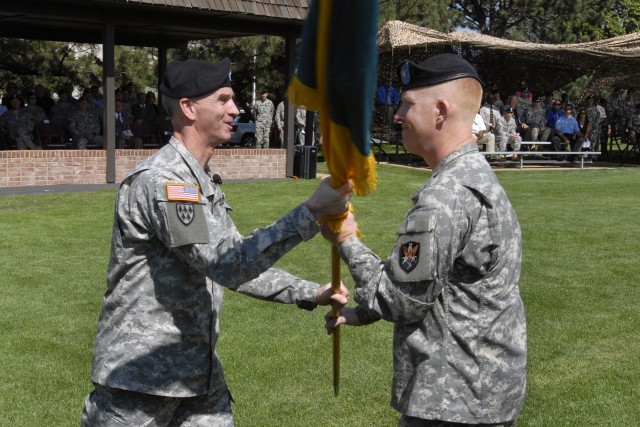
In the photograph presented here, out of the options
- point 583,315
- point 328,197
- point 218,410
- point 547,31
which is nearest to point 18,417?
point 218,410

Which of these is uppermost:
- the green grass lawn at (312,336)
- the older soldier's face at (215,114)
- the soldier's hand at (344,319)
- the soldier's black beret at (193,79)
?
the soldier's black beret at (193,79)

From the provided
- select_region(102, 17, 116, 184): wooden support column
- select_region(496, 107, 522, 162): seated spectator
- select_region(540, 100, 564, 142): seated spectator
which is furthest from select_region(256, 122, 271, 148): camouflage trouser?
select_region(540, 100, 564, 142): seated spectator

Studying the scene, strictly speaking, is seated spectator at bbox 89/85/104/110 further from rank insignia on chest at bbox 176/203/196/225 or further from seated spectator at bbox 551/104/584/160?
rank insignia on chest at bbox 176/203/196/225

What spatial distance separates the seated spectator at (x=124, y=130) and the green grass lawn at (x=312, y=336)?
361 inches

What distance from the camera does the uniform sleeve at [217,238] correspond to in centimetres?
351

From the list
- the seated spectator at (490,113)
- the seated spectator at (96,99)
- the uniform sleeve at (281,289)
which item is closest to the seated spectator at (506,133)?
the seated spectator at (490,113)

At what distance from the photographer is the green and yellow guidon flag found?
10.0ft

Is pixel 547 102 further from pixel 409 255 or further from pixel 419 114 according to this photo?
pixel 409 255

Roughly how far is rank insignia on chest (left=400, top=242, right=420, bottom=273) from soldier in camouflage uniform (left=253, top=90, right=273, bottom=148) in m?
23.0

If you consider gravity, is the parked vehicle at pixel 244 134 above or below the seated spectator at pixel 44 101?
below

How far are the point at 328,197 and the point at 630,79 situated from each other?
2982 centimetres

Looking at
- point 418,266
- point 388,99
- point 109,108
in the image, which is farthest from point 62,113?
point 418,266

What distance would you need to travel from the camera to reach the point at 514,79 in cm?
3250

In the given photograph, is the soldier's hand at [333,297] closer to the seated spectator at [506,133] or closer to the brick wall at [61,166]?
the brick wall at [61,166]
